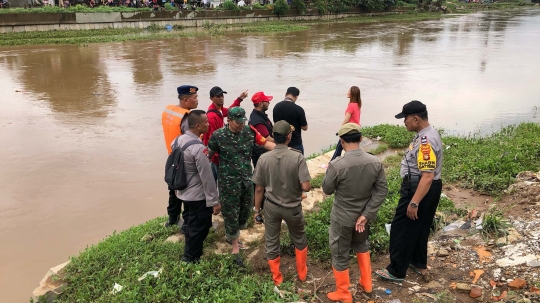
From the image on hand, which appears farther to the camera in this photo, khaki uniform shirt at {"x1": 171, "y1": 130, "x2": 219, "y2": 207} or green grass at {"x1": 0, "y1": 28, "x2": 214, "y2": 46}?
green grass at {"x1": 0, "y1": 28, "x2": 214, "y2": 46}

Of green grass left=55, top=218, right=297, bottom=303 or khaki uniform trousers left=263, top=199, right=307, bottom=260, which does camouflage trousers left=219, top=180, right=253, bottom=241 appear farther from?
khaki uniform trousers left=263, top=199, right=307, bottom=260

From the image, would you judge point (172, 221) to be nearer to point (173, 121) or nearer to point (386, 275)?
point (173, 121)

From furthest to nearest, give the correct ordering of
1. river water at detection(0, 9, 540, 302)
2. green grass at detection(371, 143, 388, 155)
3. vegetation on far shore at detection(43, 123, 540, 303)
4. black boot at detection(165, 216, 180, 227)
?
green grass at detection(371, 143, 388, 155) < river water at detection(0, 9, 540, 302) < black boot at detection(165, 216, 180, 227) < vegetation on far shore at detection(43, 123, 540, 303)

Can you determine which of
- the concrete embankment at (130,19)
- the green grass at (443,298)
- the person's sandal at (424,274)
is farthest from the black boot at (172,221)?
the concrete embankment at (130,19)

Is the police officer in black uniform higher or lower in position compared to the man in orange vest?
lower

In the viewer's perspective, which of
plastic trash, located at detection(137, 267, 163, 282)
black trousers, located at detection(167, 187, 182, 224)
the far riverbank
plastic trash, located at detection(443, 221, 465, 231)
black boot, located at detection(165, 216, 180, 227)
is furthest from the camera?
the far riverbank

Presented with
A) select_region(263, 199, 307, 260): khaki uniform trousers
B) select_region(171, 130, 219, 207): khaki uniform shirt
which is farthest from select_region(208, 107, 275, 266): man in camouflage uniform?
select_region(263, 199, 307, 260): khaki uniform trousers

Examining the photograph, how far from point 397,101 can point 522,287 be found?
925cm

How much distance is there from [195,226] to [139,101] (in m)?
8.98

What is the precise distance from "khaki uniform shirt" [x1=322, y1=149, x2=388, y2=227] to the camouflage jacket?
1.03 m

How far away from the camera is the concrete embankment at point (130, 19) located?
26.7m

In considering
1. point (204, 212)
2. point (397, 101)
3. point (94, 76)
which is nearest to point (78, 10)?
point (94, 76)

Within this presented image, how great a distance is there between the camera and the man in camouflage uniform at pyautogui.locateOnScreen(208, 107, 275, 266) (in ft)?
13.2

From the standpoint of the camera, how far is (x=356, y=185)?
340cm
